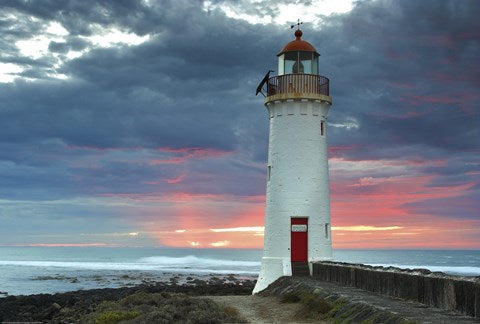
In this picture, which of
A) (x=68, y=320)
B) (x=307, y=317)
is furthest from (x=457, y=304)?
(x=68, y=320)

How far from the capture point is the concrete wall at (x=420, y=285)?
33.8 feet

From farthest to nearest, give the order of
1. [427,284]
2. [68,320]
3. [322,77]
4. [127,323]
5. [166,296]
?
[322,77] → [68,320] → [166,296] → [127,323] → [427,284]

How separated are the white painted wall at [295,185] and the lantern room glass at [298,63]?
1.37 m

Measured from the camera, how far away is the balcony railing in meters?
21.9

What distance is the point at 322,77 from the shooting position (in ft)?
73.6

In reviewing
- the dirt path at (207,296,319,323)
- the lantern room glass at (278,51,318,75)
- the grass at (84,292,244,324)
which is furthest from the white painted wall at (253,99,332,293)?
the grass at (84,292,244,324)

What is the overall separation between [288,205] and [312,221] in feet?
3.51

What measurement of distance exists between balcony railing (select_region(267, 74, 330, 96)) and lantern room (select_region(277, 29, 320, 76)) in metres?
0.34

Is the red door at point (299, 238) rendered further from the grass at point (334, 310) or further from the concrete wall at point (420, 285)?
the grass at point (334, 310)

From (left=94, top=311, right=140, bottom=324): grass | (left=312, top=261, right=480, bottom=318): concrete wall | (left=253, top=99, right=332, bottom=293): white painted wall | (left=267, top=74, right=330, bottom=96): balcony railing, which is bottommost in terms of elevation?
(left=94, top=311, right=140, bottom=324): grass

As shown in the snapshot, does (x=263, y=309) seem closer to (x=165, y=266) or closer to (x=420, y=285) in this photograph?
(x=420, y=285)

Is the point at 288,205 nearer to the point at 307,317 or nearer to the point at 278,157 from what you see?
the point at 278,157

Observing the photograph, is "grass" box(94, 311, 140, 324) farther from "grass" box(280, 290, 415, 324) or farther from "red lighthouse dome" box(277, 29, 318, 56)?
Answer: "red lighthouse dome" box(277, 29, 318, 56)

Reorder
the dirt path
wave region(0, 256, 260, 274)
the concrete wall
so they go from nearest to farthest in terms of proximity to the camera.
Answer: the concrete wall < the dirt path < wave region(0, 256, 260, 274)
